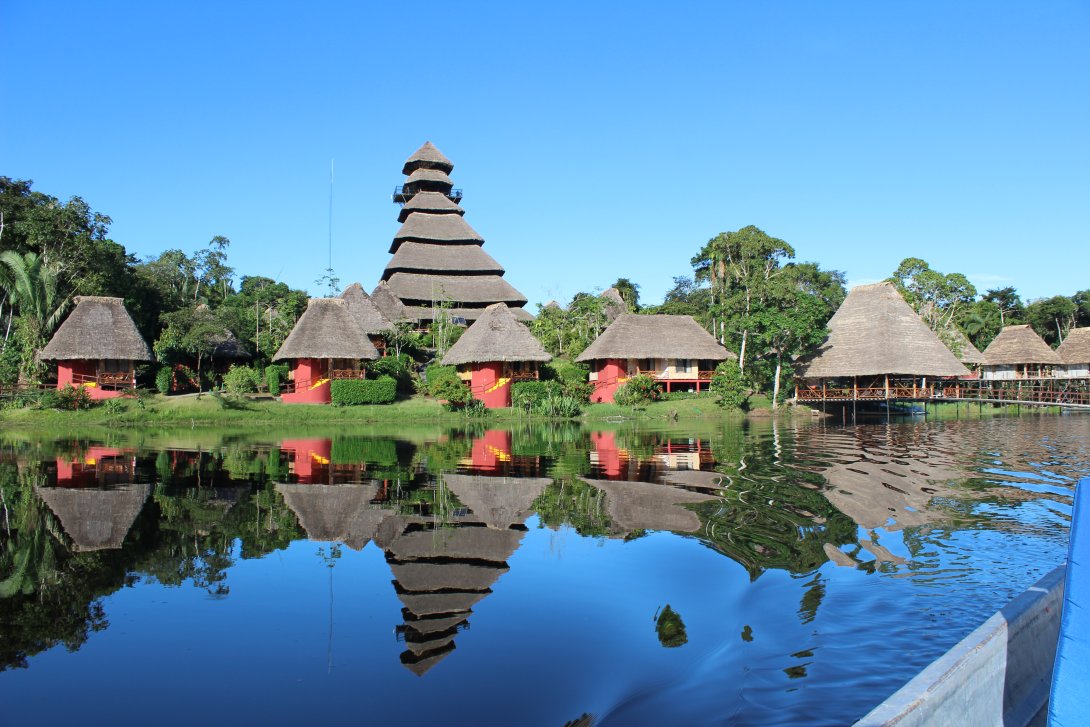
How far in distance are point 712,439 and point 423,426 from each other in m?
12.1

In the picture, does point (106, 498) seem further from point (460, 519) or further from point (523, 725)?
point (523, 725)

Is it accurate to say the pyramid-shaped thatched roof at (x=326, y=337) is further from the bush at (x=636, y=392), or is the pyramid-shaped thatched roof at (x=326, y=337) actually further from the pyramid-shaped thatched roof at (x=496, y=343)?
the bush at (x=636, y=392)

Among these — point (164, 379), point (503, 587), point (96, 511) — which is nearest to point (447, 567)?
point (503, 587)

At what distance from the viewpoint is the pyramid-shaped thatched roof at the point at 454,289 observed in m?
46.1

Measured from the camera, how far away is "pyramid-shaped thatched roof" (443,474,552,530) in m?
10.9

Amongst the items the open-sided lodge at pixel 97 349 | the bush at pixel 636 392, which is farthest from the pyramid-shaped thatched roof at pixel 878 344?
the open-sided lodge at pixel 97 349

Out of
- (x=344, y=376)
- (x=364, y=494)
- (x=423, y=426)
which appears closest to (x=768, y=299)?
(x=423, y=426)

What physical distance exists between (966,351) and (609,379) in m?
24.3

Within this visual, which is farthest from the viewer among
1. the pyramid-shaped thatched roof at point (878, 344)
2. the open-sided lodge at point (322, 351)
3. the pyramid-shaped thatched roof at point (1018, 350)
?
the pyramid-shaped thatched roof at point (1018, 350)

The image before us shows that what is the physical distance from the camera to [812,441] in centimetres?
2247

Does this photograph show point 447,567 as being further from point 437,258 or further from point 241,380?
point 437,258

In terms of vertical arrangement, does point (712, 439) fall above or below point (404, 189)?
below

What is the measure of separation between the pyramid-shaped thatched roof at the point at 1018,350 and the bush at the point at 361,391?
37.5 m

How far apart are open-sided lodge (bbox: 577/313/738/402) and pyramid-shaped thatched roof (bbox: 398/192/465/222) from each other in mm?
17986
